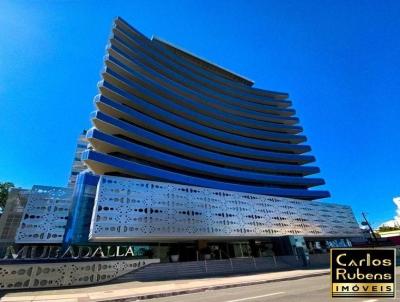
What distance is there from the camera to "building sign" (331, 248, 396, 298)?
11.4 feet

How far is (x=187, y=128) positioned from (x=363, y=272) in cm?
6307

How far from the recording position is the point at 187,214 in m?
39.9

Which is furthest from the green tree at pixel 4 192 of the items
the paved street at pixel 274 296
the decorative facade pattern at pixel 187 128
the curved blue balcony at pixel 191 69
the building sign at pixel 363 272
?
the building sign at pixel 363 272

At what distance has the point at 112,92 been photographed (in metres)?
52.7

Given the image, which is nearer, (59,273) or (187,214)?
(59,273)

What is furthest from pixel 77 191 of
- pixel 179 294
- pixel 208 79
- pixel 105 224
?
pixel 208 79

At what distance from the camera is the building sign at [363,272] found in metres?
3.48

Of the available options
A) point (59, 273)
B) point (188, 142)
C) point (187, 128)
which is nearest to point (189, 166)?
point (188, 142)

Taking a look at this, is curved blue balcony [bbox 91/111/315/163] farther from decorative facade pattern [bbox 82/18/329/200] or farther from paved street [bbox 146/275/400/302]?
paved street [bbox 146/275/400/302]

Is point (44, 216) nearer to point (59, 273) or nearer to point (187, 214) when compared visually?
point (187, 214)

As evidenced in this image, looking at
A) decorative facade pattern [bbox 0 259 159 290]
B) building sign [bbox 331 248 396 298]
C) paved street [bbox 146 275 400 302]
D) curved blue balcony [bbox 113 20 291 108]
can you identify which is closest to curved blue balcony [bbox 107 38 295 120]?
curved blue balcony [bbox 113 20 291 108]

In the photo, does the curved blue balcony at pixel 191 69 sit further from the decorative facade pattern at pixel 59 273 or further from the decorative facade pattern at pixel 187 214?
the decorative facade pattern at pixel 59 273

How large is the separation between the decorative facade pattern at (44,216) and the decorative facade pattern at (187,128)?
7.52 m

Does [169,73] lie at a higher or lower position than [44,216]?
higher
